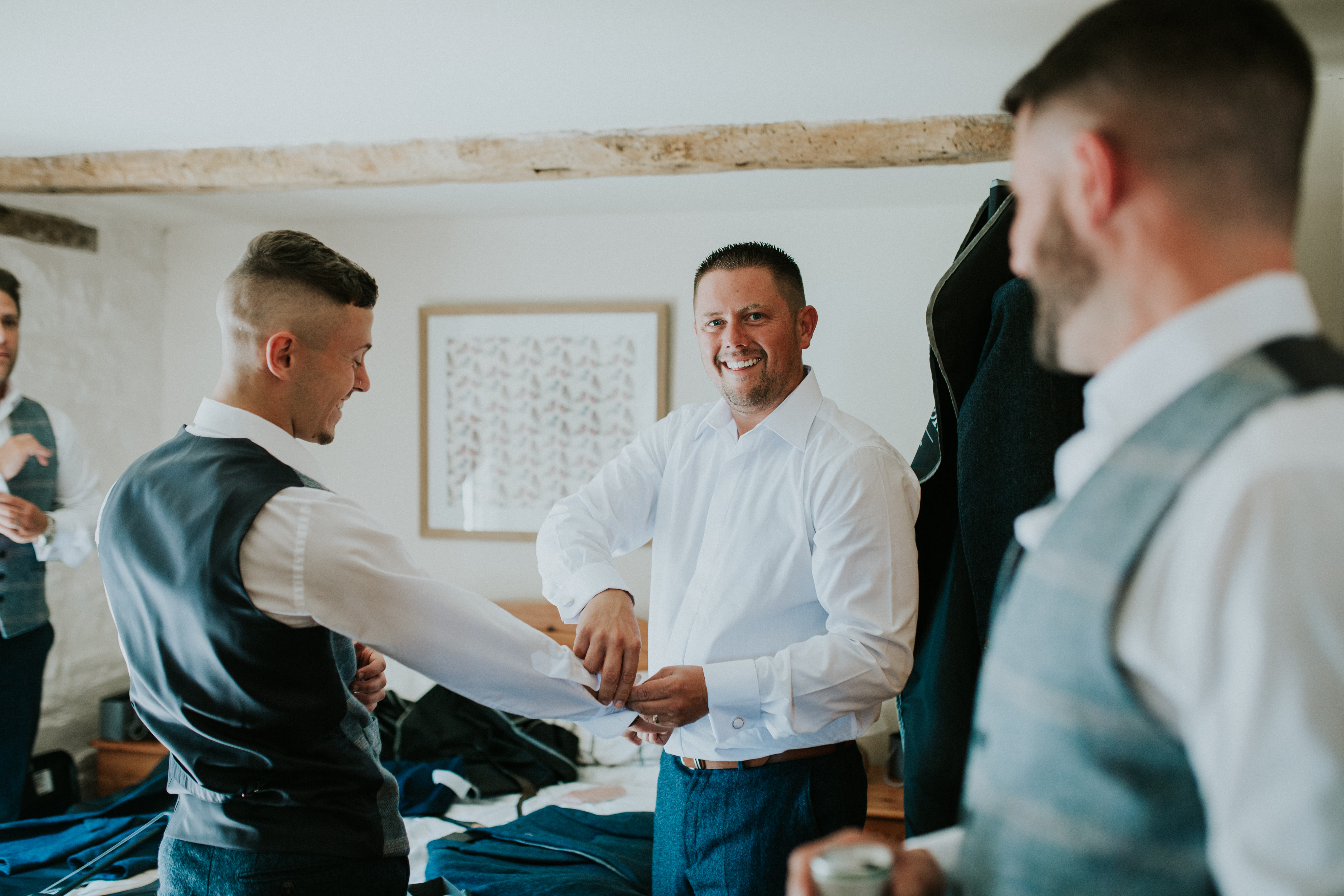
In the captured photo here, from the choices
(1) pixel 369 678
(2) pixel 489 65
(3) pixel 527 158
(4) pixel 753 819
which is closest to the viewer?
(1) pixel 369 678

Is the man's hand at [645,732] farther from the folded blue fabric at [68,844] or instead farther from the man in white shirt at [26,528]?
the man in white shirt at [26,528]

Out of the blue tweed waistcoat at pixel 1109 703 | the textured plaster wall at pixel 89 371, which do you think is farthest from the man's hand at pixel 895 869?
the textured plaster wall at pixel 89 371

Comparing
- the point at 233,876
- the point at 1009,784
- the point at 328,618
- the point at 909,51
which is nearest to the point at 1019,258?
the point at 1009,784

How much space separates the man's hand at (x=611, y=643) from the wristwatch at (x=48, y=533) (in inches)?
98.2

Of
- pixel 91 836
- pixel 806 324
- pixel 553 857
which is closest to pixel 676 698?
pixel 806 324

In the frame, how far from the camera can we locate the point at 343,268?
4.72 ft

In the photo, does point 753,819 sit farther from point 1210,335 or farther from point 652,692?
point 1210,335

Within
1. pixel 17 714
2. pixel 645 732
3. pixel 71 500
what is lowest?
pixel 17 714

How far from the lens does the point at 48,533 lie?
314 cm

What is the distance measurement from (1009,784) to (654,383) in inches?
132

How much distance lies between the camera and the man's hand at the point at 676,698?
1.55 metres

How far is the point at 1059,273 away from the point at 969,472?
33.4 inches

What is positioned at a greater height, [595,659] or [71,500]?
[71,500]

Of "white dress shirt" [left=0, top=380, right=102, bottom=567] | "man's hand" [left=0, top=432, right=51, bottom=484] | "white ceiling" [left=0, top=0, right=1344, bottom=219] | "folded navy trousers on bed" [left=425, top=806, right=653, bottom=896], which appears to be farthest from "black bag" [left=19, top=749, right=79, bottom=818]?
"white ceiling" [left=0, top=0, right=1344, bottom=219]
